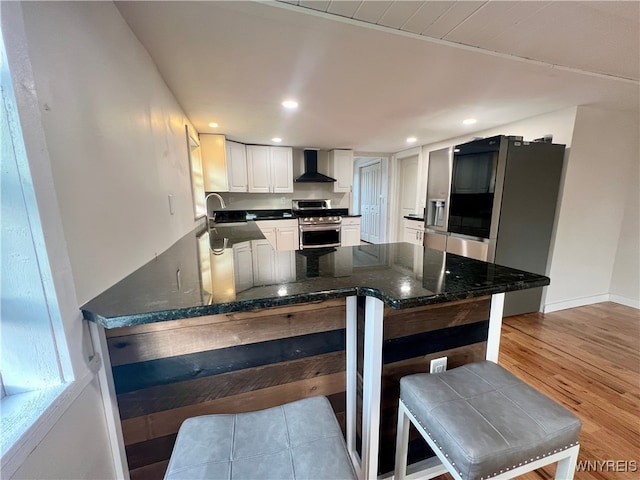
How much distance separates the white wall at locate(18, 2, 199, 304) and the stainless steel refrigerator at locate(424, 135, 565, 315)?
2.79m

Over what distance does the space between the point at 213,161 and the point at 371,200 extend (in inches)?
157

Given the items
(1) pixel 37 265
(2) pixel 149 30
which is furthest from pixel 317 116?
(1) pixel 37 265

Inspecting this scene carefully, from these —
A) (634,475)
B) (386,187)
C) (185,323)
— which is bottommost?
(634,475)

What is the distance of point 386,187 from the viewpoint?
18.7ft

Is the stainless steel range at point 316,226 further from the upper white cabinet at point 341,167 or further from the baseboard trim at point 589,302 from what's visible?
the baseboard trim at point 589,302

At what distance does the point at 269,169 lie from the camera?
4.45 metres

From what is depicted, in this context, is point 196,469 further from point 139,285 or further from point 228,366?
point 139,285

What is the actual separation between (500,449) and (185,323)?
3.24 ft

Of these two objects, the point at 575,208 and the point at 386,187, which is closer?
the point at 575,208

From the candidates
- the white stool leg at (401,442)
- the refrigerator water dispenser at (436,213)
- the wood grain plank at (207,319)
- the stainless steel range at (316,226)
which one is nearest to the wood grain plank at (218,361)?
the wood grain plank at (207,319)

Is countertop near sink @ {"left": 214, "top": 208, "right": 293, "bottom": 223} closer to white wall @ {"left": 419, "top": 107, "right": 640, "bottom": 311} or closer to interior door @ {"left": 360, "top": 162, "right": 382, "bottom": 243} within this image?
interior door @ {"left": 360, "top": 162, "right": 382, "bottom": 243}

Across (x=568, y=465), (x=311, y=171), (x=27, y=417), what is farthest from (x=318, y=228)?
(x=27, y=417)

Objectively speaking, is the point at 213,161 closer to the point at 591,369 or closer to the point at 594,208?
the point at 591,369

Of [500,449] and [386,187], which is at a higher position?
[386,187]
